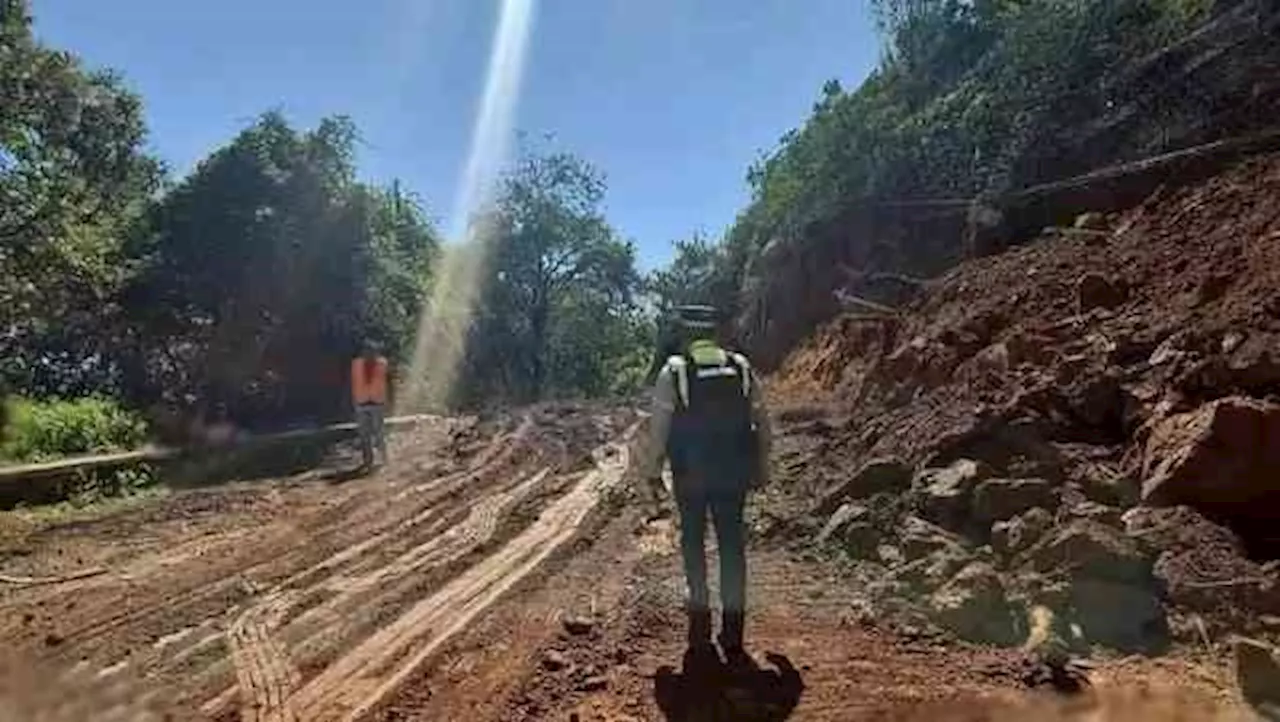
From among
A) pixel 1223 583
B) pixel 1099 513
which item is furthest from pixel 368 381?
pixel 1223 583

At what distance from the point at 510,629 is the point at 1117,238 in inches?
325

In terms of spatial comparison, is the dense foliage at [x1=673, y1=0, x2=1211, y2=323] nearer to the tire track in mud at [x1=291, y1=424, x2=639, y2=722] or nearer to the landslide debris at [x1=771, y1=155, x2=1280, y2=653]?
the landslide debris at [x1=771, y1=155, x2=1280, y2=653]

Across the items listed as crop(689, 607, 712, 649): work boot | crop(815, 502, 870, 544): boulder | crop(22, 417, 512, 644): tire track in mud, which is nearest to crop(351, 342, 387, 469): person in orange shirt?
crop(22, 417, 512, 644): tire track in mud

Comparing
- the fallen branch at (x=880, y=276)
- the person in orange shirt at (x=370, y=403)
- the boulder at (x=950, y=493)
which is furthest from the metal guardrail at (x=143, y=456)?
the fallen branch at (x=880, y=276)

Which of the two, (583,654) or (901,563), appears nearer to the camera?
→ (583,654)

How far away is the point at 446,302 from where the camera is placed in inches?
1457

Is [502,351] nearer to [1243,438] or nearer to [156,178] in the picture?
[156,178]

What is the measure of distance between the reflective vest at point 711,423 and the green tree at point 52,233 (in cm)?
1904

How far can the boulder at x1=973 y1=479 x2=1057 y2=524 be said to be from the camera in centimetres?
698

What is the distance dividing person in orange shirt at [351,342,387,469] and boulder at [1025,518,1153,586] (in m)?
11.9

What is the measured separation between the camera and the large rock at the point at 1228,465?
602 centimetres

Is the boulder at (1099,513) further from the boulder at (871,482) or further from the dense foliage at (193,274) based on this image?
the dense foliage at (193,274)

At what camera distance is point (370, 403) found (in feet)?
53.9

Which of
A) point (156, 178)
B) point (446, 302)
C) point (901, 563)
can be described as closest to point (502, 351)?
point (446, 302)
